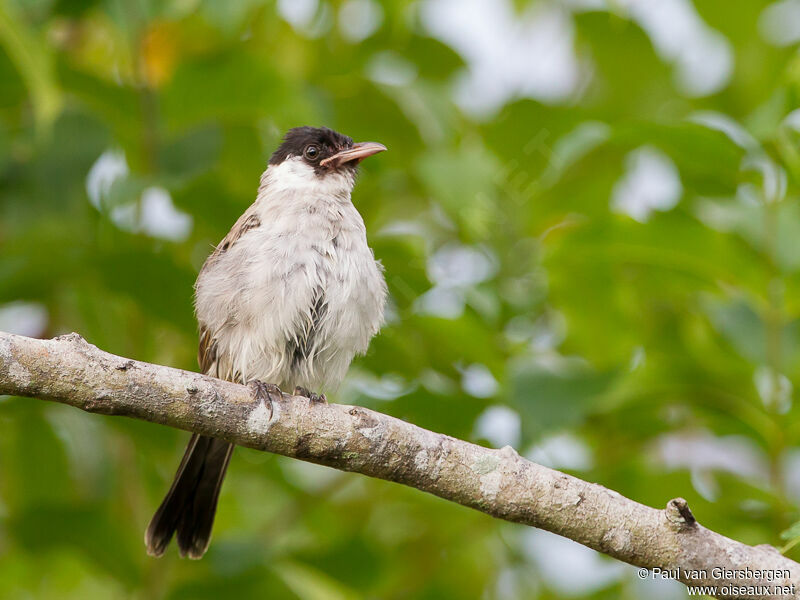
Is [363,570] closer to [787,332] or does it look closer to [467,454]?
[467,454]

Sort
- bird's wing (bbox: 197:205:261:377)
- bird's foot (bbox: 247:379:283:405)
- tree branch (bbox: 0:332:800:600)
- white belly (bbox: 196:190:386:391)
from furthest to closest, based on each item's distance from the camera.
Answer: bird's wing (bbox: 197:205:261:377), white belly (bbox: 196:190:386:391), bird's foot (bbox: 247:379:283:405), tree branch (bbox: 0:332:800:600)

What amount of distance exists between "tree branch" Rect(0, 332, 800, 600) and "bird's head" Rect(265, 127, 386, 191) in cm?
178

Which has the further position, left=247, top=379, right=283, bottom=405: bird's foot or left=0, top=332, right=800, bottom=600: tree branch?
left=247, top=379, right=283, bottom=405: bird's foot

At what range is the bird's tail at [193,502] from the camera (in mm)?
4137

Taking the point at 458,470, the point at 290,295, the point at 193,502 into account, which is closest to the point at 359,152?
the point at 290,295

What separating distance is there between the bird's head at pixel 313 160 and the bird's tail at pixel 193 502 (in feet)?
4.06

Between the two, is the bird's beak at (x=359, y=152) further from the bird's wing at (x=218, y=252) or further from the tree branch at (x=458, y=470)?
the tree branch at (x=458, y=470)

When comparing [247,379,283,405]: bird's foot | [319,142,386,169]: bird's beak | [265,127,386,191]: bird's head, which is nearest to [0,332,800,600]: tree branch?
[247,379,283,405]: bird's foot

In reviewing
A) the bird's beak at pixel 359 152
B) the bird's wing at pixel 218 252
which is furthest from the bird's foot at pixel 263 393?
the bird's beak at pixel 359 152

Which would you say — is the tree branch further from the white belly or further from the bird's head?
the bird's head

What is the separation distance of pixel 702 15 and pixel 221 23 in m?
2.36

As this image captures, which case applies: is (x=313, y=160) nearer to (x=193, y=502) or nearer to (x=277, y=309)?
(x=277, y=309)

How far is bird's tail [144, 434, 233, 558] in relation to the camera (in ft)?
13.6

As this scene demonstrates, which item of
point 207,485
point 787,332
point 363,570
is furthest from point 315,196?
point 787,332
